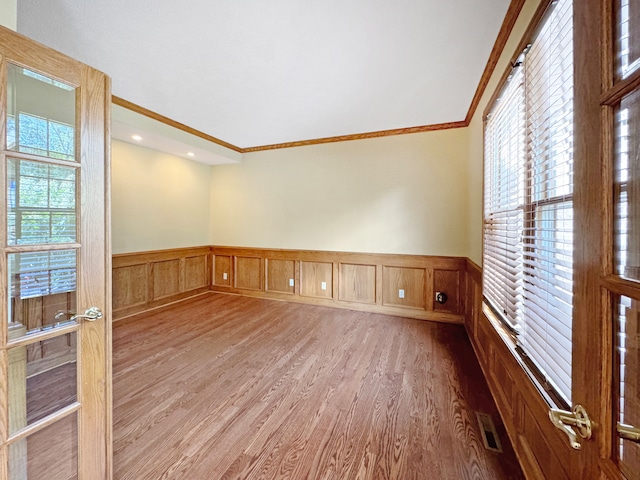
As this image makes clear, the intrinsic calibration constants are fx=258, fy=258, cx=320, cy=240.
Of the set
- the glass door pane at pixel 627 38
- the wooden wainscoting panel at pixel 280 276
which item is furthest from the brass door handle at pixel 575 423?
the wooden wainscoting panel at pixel 280 276

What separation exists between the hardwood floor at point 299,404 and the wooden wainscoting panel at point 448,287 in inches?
12.4

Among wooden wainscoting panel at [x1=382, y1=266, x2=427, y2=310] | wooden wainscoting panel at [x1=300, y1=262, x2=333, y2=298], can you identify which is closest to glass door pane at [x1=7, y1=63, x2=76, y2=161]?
wooden wainscoting panel at [x1=300, y1=262, x2=333, y2=298]

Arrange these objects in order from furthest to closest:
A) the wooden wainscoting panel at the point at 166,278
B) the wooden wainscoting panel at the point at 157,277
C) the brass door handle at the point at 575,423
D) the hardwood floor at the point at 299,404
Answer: the wooden wainscoting panel at the point at 166,278 → the wooden wainscoting panel at the point at 157,277 → the hardwood floor at the point at 299,404 → the brass door handle at the point at 575,423

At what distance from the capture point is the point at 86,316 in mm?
1154

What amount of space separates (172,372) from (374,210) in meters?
3.16

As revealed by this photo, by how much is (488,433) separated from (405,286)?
2.23 metres

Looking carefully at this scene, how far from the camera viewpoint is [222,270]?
16.5 ft

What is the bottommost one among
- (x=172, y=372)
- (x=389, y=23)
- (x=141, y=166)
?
(x=172, y=372)

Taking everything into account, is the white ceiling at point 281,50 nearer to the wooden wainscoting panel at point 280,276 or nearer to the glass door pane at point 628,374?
the glass door pane at point 628,374

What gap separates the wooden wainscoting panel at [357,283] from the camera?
3977 mm

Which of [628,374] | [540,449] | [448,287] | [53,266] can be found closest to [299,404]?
[540,449]

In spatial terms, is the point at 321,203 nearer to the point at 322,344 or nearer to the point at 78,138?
the point at 322,344

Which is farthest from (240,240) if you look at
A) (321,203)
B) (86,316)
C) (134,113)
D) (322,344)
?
(86,316)

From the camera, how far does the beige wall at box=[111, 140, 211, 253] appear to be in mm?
3629
